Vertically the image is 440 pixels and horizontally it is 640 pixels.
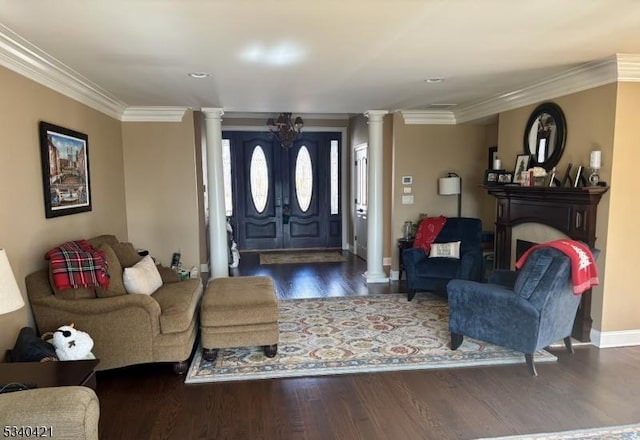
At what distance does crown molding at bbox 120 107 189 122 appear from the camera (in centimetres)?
541

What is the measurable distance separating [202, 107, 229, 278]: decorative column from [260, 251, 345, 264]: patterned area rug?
1698 mm

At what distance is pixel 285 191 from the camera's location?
28.6 feet

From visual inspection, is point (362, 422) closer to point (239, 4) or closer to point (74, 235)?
point (239, 4)

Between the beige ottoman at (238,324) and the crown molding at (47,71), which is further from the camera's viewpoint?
the beige ottoman at (238,324)

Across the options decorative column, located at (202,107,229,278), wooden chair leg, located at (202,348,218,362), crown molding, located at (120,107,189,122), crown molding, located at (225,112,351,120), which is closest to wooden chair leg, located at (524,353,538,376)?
wooden chair leg, located at (202,348,218,362)

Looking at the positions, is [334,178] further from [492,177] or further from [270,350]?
[270,350]

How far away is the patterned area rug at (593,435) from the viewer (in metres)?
2.39

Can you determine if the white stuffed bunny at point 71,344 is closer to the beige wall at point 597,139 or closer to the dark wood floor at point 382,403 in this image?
the dark wood floor at point 382,403

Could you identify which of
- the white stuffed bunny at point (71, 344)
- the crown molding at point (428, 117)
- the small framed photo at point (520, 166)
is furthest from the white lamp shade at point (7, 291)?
the crown molding at point (428, 117)

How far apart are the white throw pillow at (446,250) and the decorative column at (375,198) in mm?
1062

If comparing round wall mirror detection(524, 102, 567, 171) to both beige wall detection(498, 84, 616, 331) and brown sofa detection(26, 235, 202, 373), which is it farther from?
brown sofa detection(26, 235, 202, 373)

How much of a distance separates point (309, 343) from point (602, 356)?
2429 mm

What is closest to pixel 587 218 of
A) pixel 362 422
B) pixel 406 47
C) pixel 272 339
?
pixel 406 47

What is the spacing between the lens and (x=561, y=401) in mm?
2795
